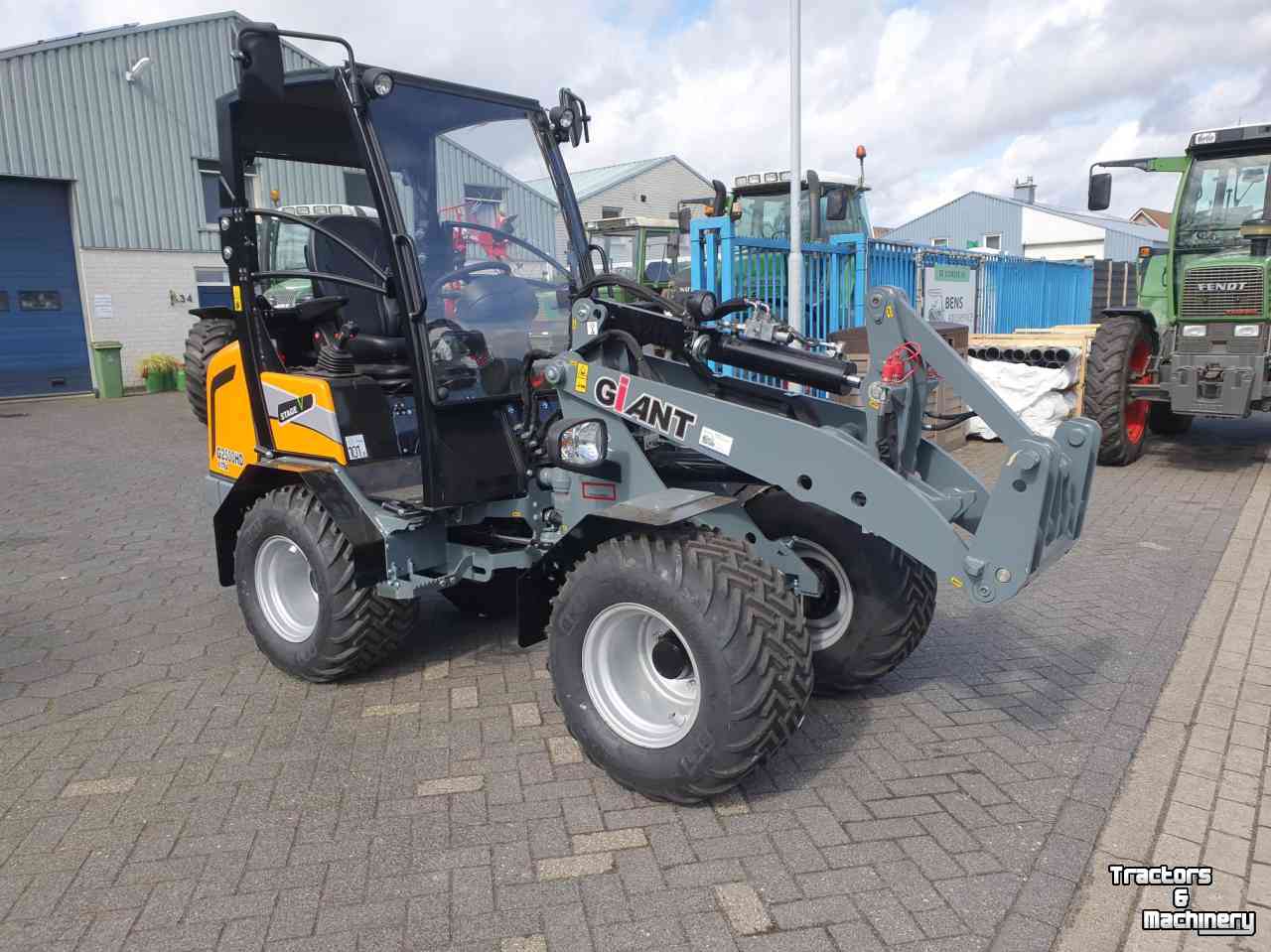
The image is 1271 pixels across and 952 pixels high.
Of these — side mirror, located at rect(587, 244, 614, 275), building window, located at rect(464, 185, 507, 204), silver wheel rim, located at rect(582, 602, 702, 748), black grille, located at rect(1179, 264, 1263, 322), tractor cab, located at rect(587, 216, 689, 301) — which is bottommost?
silver wheel rim, located at rect(582, 602, 702, 748)

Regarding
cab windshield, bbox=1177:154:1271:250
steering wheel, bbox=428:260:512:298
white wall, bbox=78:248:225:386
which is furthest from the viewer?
white wall, bbox=78:248:225:386

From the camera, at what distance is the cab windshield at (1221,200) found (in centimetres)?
951

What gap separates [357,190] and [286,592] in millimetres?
1880

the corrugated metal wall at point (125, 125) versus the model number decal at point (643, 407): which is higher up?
the corrugated metal wall at point (125, 125)

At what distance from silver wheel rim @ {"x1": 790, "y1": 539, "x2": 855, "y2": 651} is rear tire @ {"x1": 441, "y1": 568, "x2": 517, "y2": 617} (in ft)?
5.20

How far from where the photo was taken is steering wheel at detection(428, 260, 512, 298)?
409 cm

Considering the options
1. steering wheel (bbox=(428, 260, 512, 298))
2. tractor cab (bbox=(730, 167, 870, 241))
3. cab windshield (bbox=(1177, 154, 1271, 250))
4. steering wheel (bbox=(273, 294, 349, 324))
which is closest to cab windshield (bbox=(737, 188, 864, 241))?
tractor cab (bbox=(730, 167, 870, 241))

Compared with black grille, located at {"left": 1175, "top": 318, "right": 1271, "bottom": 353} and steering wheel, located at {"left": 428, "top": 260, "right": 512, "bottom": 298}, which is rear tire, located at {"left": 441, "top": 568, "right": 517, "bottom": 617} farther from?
black grille, located at {"left": 1175, "top": 318, "right": 1271, "bottom": 353}

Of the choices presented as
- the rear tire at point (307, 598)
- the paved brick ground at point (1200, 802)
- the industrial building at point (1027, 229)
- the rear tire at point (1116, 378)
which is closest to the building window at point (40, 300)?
the rear tire at point (307, 598)

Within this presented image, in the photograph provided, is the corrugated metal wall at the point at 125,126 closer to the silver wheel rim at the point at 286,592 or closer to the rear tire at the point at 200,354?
the rear tire at the point at 200,354

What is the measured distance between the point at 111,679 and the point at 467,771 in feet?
6.75

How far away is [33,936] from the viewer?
273 cm

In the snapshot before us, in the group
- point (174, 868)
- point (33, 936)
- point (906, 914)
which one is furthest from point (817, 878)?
point (33, 936)

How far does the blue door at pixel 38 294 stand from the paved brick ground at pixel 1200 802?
1847 centimetres
